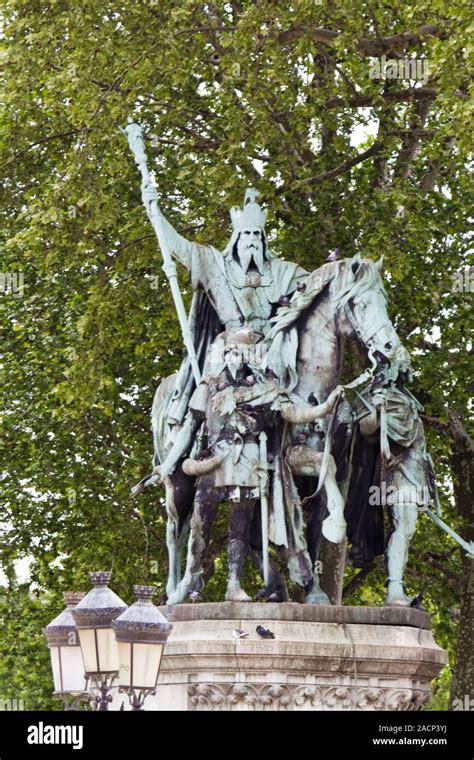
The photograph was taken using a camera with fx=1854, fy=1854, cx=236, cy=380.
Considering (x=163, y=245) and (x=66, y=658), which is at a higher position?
(x=163, y=245)

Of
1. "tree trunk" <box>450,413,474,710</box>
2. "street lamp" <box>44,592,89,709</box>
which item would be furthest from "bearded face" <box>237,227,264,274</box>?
"tree trunk" <box>450,413,474,710</box>

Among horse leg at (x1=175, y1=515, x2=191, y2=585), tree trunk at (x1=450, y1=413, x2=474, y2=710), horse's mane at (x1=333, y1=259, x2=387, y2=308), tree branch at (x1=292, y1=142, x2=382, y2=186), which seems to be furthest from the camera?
tree branch at (x1=292, y1=142, x2=382, y2=186)

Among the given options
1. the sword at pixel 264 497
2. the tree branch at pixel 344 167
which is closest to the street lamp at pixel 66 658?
the sword at pixel 264 497

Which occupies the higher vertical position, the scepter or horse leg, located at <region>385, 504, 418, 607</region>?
the scepter

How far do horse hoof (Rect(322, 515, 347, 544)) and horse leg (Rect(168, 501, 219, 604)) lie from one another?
912 millimetres

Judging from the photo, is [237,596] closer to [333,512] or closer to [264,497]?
[264,497]

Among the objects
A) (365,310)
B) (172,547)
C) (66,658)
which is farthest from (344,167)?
(66,658)

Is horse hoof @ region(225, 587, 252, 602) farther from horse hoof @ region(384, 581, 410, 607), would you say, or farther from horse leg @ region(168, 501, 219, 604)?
horse hoof @ region(384, 581, 410, 607)

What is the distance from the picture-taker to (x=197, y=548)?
49.6ft

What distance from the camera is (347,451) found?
50.2 feet

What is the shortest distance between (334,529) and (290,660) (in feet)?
4.27

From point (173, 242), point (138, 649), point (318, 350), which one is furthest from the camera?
point (173, 242)

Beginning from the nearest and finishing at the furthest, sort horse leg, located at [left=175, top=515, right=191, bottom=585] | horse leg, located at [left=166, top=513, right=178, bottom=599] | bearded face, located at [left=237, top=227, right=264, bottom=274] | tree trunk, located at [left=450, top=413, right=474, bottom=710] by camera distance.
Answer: horse leg, located at [left=166, top=513, right=178, bottom=599] < horse leg, located at [left=175, top=515, right=191, bottom=585] < bearded face, located at [left=237, top=227, right=264, bottom=274] < tree trunk, located at [left=450, top=413, right=474, bottom=710]

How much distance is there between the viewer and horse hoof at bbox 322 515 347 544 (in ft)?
48.5
